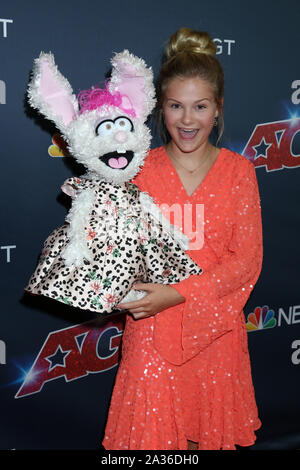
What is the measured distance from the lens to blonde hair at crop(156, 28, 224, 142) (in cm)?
106

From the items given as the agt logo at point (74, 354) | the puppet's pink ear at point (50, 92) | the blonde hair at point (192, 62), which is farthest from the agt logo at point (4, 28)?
the agt logo at point (74, 354)

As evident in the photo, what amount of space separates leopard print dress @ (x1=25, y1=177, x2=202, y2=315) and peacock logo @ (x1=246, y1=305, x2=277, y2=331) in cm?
62

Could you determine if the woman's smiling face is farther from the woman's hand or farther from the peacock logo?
the peacock logo

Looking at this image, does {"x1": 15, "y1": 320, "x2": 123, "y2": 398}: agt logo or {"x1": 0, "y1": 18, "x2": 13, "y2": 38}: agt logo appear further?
{"x1": 15, "y1": 320, "x2": 123, "y2": 398}: agt logo

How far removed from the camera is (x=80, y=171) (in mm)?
1308

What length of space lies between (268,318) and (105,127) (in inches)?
35.8

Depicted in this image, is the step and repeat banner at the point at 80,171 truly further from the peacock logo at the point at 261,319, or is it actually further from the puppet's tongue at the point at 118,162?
the puppet's tongue at the point at 118,162

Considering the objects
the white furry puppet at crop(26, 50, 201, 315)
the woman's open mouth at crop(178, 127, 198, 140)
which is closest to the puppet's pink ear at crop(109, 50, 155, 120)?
the white furry puppet at crop(26, 50, 201, 315)

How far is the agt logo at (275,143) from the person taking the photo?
1.45m

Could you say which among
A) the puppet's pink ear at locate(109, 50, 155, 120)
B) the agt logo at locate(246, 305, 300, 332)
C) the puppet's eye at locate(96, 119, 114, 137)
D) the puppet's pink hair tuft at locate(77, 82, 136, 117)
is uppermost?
the puppet's pink ear at locate(109, 50, 155, 120)

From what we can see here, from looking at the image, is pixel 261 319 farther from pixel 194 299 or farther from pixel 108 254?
pixel 108 254

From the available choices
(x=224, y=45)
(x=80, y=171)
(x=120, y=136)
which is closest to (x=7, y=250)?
(x=80, y=171)

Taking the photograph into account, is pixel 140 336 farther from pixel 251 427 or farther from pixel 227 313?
pixel 251 427
